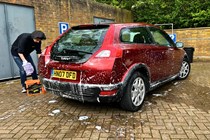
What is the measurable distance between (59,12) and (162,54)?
511 cm

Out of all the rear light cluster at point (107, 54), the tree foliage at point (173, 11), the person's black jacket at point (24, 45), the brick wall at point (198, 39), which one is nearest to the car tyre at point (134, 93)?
the rear light cluster at point (107, 54)

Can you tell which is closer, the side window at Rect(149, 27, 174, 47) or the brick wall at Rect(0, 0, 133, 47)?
the side window at Rect(149, 27, 174, 47)

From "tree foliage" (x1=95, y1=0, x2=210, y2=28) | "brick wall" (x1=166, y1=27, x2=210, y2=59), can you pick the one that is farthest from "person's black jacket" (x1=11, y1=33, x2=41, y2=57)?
"tree foliage" (x1=95, y1=0, x2=210, y2=28)

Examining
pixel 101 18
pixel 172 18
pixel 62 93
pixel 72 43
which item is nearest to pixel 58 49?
pixel 72 43

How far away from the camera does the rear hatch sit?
343 centimetres

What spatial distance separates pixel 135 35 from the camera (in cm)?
407

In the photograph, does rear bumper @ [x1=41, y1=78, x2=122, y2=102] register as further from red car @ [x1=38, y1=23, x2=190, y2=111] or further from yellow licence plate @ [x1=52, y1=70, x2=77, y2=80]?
yellow licence plate @ [x1=52, y1=70, x2=77, y2=80]

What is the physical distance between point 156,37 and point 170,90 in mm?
1317

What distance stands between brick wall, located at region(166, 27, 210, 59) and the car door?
6323mm

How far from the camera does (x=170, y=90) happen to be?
5117 millimetres

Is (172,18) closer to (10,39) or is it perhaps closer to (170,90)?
(170,90)

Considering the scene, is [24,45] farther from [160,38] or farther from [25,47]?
[160,38]

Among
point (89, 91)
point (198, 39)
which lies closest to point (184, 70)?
point (89, 91)

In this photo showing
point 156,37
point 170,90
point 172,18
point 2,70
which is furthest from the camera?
point 172,18
